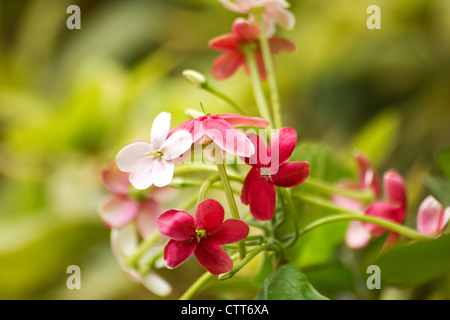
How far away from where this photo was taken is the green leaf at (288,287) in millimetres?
221

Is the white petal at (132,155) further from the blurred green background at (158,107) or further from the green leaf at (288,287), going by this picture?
the blurred green background at (158,107)

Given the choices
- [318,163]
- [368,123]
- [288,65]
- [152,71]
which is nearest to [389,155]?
[368,123]

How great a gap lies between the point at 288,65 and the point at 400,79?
202 mm

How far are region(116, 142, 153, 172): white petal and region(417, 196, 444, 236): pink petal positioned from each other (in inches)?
5.9

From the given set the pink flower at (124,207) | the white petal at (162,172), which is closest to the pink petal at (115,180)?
the pink flower at (124,207)

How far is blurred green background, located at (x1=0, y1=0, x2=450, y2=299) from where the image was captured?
691 mm

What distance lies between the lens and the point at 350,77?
2.98 ft

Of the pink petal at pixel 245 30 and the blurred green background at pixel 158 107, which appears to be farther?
the blurred green background at pixel 158 107

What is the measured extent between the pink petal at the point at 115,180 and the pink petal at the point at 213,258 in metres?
0.10

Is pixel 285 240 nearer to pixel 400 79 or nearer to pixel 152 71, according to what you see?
pixel 152 71

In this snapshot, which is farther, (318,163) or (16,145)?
A: (16,145)

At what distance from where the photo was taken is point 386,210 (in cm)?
28

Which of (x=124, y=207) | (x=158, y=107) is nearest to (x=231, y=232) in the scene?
(x=124, y=207)

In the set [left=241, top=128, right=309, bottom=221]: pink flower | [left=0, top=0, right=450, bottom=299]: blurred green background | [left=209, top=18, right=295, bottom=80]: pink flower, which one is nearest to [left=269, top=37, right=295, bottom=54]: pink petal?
[left=209, top=18, right=295, bottom=80]: pink flower
